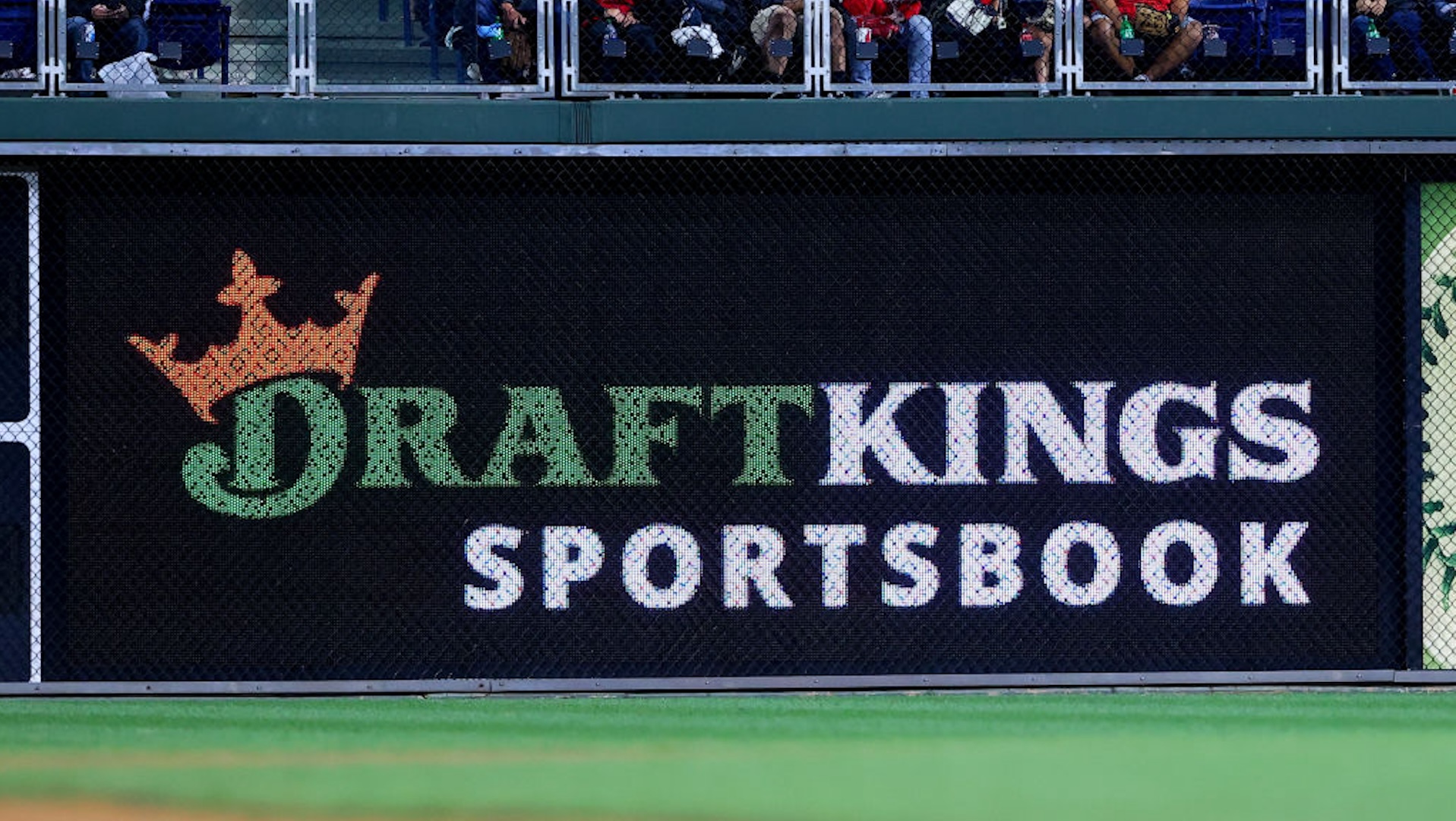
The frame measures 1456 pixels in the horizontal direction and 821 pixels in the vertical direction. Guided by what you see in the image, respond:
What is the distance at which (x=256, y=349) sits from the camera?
10359 millimetres

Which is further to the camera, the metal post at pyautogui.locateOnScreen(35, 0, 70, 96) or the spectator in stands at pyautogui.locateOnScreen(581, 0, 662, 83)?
the spectator in stands at pyautogui.locateOnScreen(581, 0, 662, 83)

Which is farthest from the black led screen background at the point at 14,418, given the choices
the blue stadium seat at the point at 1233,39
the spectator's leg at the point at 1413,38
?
the spectator's leg at the point at 1413,38

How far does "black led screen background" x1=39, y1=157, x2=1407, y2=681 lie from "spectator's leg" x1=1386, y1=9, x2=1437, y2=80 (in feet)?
2.58

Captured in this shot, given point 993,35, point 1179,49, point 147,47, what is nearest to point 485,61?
point 147,47

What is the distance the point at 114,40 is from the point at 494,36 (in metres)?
2.12

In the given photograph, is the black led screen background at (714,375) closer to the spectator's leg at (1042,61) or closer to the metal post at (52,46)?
the metal post at (52,46)

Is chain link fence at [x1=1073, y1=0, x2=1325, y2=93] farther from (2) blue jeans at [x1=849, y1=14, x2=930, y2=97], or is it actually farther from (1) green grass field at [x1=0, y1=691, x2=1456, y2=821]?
(1) green grass field at [x1=0, y1=691, x2=1456, y2=821]

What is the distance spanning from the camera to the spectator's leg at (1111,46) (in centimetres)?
1102

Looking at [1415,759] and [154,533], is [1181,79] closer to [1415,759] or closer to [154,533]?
[1415,759]

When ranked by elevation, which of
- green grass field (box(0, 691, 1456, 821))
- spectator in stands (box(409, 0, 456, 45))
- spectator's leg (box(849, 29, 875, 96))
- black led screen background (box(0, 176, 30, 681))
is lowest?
green grass field (box(0, 691, 1456, 821))

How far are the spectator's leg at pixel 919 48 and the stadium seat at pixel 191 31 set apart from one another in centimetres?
385

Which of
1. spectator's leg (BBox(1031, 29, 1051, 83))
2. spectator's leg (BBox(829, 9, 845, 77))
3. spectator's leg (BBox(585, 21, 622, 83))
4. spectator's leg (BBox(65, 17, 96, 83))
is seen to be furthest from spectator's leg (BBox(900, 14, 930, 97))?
spectator's leg (BBox(65, 17, 96, 83))

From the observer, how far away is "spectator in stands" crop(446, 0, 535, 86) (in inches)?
424

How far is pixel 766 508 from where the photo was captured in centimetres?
1040
